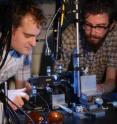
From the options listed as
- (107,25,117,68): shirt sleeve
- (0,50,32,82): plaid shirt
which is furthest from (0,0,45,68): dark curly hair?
(107,25,117,68): shirt sleeve

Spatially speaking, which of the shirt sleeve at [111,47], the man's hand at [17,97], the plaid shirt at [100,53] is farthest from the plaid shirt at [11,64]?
the shirt sleeve at [111,47]

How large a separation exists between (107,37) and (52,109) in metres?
0.80

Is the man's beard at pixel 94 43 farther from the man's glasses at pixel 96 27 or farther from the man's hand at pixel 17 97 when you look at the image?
the man's hand at pixel 17 97

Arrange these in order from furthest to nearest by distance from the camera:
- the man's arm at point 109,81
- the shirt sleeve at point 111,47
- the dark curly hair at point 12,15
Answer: the shirt sleeve at point 111,47 → the man's arm at point 109,81 → the dark curly hair at point 12,15

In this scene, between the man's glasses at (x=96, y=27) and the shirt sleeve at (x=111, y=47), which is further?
the shirt sleeve at (x=111, y=47)

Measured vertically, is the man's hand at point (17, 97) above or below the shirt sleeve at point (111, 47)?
below

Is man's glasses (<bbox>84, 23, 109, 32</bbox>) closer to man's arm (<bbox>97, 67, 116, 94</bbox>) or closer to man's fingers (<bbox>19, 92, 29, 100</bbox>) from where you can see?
man's arm (<bbox>97, 67, 116, 94</bbox>)

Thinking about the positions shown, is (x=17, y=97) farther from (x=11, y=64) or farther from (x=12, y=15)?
(x=12, y=15)

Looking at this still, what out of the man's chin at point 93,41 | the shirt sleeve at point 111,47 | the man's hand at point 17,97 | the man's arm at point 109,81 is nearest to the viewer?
the man's hand at point 17,97

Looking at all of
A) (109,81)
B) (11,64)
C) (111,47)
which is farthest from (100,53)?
(11,64)

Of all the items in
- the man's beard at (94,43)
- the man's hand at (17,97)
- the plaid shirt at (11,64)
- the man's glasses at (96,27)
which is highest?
the man's glasses at (96,27)

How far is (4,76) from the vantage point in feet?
5.96

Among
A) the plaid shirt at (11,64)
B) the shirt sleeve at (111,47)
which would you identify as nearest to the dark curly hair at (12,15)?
the plaid shirt at (11,64)

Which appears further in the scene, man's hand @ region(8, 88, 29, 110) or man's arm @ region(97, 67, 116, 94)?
man's arm @ region(97, 67, 116, 94)
